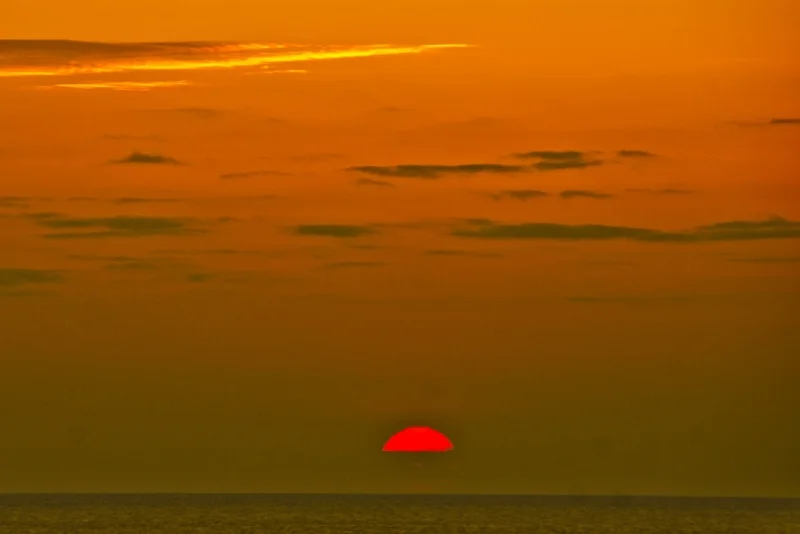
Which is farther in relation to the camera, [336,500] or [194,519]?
[336,500]

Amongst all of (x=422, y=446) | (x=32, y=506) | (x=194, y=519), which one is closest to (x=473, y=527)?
(x=422, y=446)

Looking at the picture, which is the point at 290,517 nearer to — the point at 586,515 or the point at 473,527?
the point at 473,527

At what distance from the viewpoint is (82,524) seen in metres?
19.7

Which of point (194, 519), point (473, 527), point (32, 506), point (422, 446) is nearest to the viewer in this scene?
point (422, 446)

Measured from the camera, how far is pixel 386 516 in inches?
814

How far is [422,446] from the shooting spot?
17406mm

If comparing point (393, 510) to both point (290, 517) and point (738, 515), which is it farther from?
point (738, 515)

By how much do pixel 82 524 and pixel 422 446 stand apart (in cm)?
508

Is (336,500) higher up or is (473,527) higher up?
(336,500)

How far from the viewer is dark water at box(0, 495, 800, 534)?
62.3ft

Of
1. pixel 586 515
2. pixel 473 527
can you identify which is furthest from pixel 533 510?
pixel 473 527

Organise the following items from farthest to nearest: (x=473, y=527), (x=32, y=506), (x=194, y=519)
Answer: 1. (x=32, y=506)
2. (x=194, y=519)
3. (x=473, y=527)

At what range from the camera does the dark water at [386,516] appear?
62.3ft

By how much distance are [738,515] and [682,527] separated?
1823 mm
